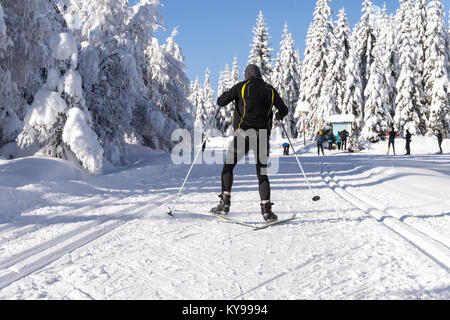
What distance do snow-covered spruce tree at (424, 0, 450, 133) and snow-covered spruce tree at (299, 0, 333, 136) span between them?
1069cm

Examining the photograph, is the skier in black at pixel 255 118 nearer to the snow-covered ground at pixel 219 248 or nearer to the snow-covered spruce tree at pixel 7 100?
the snow-covered ground at pixel 219 248

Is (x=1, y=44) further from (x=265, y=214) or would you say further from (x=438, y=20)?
(x=438, y=20)

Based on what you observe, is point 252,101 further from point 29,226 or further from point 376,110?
point 376,110

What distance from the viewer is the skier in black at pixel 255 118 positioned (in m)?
4.65

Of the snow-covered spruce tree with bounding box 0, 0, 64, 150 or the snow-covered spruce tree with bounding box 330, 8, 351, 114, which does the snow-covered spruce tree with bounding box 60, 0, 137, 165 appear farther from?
the snow-covered spruce tree with bounding box 330, 8, 351, 114

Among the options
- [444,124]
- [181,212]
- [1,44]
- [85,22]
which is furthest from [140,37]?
[444,124]

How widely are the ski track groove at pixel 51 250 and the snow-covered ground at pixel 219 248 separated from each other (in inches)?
0.4

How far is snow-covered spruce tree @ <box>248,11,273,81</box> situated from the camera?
150 ft

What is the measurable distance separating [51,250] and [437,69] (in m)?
42.0

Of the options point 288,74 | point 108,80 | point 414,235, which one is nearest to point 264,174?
point 414,235

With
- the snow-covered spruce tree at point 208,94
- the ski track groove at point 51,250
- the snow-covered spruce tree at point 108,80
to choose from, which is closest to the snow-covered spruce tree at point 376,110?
the snow-covered spruce tree at point 108,80

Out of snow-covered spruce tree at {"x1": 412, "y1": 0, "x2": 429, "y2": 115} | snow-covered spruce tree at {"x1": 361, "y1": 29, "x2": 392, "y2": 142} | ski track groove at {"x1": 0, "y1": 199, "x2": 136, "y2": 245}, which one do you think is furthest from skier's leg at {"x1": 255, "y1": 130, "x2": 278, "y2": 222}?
snow-covered spruce tree at {"x1": 412, "y1": 0, "x2": 429, "y2": 115}

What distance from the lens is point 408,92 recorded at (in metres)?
36.6

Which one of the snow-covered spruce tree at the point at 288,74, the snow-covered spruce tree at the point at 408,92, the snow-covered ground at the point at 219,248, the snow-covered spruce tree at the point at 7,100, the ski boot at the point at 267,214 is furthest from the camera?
the snow-covered spruce tree at the point at 288,74
